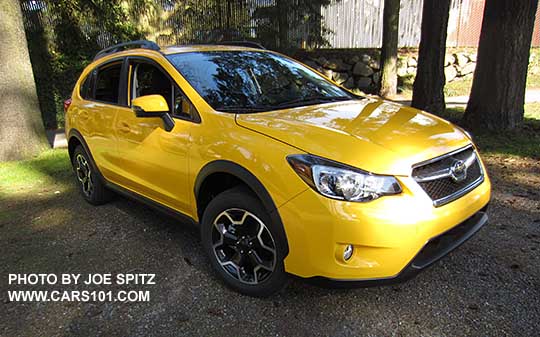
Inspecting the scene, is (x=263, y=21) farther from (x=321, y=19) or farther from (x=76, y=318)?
(x=76, y=318)

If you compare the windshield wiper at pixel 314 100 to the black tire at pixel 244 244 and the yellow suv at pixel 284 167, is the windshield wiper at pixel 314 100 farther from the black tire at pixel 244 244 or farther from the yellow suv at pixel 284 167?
the black tire at pixel 244 244

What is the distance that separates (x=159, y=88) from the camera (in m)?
3.61

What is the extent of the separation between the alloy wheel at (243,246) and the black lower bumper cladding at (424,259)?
1.27 feet

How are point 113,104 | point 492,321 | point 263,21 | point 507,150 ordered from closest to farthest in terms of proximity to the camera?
point 492,321 < point 113,104 < point 507,150 < point 263,21

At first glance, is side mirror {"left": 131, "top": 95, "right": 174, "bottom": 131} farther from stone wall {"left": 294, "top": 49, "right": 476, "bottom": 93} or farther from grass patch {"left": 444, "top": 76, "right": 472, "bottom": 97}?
grass patch {"left": 444, "top": 76, "right": 472, "bottom": 97}

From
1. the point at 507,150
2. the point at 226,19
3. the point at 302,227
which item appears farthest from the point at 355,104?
the point at 226,19

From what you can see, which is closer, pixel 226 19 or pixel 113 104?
pixel 113 104

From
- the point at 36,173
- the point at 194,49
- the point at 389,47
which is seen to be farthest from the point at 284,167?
the point at 389,47

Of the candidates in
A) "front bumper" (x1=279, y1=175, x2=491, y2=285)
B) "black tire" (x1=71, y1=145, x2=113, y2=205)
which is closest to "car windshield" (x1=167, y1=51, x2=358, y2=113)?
"front bumper" (x1=279, y1=175, x2=491, y2=285)

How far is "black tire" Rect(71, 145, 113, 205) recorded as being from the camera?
456 centimetres

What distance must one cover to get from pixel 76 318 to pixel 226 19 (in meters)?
10.6

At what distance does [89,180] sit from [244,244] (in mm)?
2777

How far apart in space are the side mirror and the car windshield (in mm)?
287

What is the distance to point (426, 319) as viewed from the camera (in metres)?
2.59
